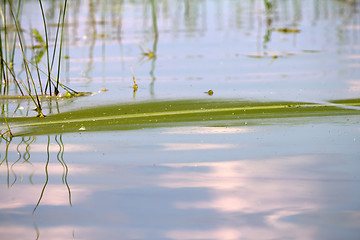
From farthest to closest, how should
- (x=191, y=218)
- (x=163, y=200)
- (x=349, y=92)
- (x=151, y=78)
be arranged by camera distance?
(x=151, y=78) < (x=349, y=92) < (x=163, y=200) < (x=191, y=218)

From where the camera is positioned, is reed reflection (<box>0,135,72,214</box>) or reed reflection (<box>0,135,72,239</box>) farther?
reed reflection (<box>0,135,72,214</box>)

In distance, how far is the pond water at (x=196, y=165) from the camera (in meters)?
1.40

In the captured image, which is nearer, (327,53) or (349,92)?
(349,92)

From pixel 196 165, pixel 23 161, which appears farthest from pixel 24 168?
pixel 196 165

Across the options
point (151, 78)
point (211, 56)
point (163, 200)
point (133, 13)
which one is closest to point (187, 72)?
point (151, 78)

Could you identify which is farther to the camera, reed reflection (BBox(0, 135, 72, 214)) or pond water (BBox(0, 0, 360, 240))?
reed reflection (BBox(0, 135, 72, 214))

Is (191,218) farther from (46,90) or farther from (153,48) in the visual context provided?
(153,48)

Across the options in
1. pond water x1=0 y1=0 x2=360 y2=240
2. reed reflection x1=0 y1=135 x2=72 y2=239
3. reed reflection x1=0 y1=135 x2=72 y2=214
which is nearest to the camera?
pond water x1=0 y1=0 x2=360 y2=240

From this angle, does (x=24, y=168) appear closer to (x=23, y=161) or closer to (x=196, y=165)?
(x=23, y=161)

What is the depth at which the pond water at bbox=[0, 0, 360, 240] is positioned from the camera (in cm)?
140

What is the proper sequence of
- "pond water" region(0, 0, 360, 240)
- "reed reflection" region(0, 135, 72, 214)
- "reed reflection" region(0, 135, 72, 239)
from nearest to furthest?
"pond water" region(0, 0, 360, 240), "reed reflection" region(0, 135, 72, 239), "reed reflection" region(0, 135, 72, 214)

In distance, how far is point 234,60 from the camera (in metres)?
3.74

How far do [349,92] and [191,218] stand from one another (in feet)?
5.16

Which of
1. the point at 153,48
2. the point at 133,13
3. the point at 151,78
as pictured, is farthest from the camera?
the point at 133,13
